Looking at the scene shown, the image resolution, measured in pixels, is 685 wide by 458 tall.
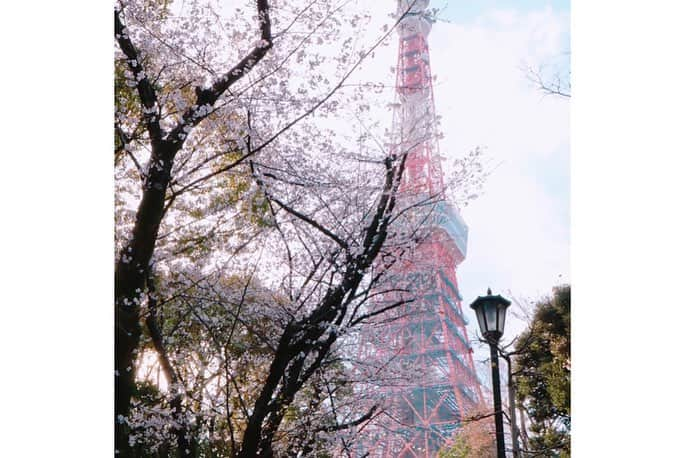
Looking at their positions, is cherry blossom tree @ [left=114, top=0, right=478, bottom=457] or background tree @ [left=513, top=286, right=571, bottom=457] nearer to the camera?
background tree @ [left=513, top=286, right=571, bottom=457]

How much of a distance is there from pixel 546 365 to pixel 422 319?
530 millimetres

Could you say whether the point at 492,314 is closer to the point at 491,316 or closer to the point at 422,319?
the point at 491,316

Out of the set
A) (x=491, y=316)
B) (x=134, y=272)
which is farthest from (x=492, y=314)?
(x=134, y=272)

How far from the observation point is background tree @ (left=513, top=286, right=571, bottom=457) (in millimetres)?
2160

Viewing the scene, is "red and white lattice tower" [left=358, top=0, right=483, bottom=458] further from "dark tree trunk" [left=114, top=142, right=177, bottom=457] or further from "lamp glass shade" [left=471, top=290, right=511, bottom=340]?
"dark tree trunk" [left=114, top=142, right=177, bottom=457]

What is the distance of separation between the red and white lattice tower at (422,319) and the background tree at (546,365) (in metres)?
0.20

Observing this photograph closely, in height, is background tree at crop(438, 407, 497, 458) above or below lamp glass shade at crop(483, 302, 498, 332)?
below

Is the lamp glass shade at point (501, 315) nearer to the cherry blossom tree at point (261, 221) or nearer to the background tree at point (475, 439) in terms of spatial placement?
the background tree at point (475, 439)

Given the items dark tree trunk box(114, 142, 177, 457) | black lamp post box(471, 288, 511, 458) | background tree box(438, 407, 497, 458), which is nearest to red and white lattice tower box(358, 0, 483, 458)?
background tree box(438, 407, 497, 458)

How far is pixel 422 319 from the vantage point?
2.51 meters

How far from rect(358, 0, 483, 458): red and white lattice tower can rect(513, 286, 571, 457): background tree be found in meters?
0.20

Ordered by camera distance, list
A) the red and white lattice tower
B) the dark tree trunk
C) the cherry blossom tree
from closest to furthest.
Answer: the dark tree trunk → the red and white lattice tower → the cherry blossom tree
